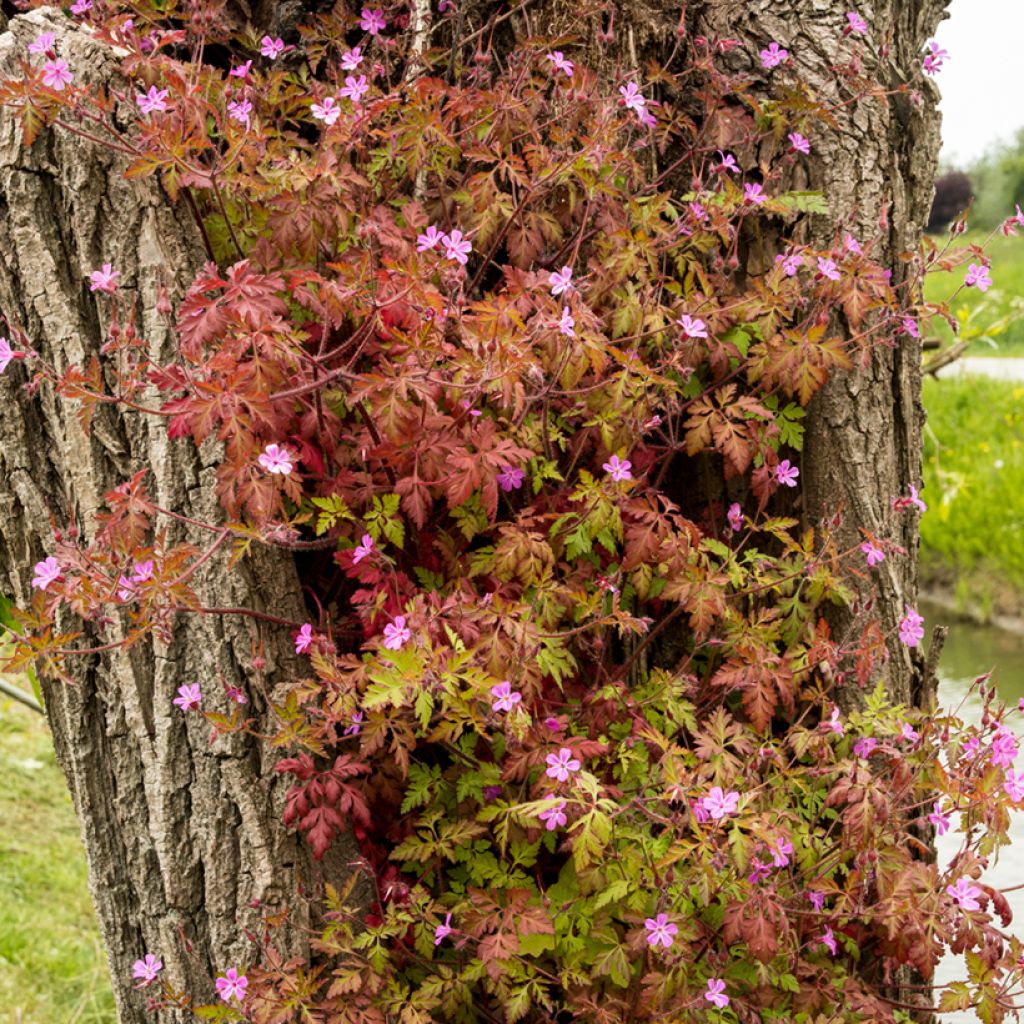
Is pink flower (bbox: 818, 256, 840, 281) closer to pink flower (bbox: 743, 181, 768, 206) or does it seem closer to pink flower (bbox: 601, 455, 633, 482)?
pink flower (bbox: 743, 181, 768, 206)

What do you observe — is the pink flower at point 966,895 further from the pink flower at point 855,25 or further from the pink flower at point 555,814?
the pink flower at point 855,25

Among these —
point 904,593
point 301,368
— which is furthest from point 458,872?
point 904,593

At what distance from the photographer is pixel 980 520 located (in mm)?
7238

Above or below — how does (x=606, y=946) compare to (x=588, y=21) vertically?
below

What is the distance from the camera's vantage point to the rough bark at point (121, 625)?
214 centimetres

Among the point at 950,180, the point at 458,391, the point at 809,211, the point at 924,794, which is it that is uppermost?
the point at 950,180

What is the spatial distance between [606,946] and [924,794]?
0.94 metres

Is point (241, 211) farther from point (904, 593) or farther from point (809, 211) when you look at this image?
point (904, 593)

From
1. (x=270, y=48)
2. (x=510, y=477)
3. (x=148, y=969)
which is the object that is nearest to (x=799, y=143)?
(x=510, y=477)

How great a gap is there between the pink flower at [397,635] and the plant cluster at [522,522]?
0.04 feet

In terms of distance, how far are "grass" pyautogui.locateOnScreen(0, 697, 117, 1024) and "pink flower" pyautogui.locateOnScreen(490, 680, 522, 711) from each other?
2.50 m

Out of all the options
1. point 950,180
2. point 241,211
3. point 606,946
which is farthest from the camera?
point 950,180

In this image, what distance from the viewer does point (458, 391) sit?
1906mm

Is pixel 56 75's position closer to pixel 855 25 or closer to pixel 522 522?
pixel 522 522
